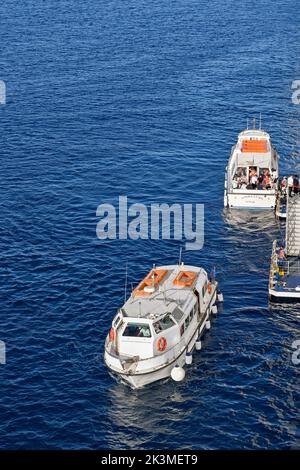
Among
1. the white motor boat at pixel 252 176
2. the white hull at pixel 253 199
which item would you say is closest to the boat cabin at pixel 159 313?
the white hull at pixel 253 199

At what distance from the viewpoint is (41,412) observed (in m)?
65.3

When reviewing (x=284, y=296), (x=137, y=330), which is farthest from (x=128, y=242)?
(x=137, y=330)

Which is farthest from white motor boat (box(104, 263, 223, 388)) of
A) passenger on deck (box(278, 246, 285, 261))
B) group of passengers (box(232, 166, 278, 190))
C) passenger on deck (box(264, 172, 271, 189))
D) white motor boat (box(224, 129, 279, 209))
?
passenger on deck (box(264, 172, 271, 189))

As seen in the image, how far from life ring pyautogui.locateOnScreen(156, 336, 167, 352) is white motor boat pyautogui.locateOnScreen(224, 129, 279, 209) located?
115ft

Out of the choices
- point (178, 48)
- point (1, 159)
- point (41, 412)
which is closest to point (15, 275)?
point (41, 412)

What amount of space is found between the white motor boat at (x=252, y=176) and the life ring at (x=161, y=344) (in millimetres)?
35148

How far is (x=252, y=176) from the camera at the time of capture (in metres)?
102

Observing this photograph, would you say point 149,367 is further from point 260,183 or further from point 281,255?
point 260,183

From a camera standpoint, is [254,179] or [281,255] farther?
[254,179]

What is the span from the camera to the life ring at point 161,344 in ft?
222

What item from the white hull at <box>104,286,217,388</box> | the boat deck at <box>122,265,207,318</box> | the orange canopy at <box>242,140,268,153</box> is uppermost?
the orange canopy at <box>242,140,268,153</box>

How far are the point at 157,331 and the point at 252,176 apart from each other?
1514 inches

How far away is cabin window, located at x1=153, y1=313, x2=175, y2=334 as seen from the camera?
68188mm

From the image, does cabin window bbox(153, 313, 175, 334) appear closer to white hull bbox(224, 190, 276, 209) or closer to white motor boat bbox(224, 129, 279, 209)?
white hull bbox(224, 190, 276, 209)
